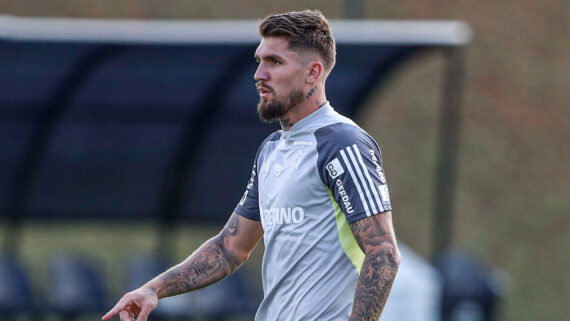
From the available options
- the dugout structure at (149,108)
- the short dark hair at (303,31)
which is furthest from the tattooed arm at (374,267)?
the dugout structure at (149,108)

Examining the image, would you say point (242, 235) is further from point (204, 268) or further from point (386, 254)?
point (386, 254)

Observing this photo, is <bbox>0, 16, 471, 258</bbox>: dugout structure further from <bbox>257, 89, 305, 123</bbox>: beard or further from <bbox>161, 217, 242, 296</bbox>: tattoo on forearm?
<bbox>257, 89, 305, 123</bbox>: beard

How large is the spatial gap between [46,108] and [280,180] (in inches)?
241

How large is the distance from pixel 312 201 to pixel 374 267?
14.5 inches

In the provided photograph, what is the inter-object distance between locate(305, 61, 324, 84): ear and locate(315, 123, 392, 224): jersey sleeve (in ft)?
0.89

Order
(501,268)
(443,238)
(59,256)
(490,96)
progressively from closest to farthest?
(443,238)
(59,256)
(501,268)
(490,96)

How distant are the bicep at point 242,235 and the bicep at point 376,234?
2.48ft

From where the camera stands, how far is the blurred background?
14062mm

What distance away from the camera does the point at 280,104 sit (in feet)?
12.9

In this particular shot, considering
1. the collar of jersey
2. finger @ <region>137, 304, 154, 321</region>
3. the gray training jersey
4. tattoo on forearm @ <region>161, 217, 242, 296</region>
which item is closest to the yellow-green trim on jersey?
the gray training jersey

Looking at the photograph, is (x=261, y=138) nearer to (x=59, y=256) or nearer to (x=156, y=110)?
(x=156, y=110)

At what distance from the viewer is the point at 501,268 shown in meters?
14.1

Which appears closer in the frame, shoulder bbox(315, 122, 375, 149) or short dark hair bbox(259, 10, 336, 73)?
shoulder bbox(315, 122, 375, 149)

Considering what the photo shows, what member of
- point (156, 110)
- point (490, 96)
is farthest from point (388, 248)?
point (490, 96)
